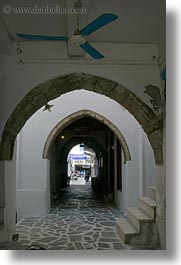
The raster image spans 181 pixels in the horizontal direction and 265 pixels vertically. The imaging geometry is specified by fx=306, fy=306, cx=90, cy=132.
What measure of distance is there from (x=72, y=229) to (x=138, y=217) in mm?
1405

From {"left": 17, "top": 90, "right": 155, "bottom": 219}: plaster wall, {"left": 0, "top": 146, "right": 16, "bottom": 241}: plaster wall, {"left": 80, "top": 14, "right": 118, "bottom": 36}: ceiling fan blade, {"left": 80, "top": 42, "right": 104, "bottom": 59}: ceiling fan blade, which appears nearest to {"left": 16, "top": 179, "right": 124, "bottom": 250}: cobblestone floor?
{"left": 0, "top": 146, "right": 16, "bottom": 241}: plaster wall

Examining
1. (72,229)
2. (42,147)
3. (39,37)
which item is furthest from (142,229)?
(42,147)

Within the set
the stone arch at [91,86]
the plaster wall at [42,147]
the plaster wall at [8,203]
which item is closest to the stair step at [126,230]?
the stone arch at [91,86]

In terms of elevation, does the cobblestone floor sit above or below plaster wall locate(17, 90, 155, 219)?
below

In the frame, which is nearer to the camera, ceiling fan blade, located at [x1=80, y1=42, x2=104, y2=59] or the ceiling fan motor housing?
the ceiling fan motor housing

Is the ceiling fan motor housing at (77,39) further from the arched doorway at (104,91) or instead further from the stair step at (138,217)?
the stair step at (138,217)

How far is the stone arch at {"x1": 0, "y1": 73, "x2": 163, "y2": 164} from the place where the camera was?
9.77ft

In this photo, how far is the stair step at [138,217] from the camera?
352 centimetres

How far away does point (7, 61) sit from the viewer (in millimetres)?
2949

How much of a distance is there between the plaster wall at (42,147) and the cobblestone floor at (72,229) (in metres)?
0.40

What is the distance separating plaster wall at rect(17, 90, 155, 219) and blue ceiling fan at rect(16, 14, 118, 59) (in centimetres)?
312

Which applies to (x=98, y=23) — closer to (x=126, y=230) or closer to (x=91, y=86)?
(x=91, y=86)

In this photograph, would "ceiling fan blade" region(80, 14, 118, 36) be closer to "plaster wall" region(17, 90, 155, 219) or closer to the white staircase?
the white staircase

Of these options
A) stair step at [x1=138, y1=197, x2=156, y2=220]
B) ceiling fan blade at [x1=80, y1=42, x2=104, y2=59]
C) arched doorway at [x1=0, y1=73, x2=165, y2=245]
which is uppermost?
ceiling fan blade at [x1=80, y1=42, x2=104, y2=59]
